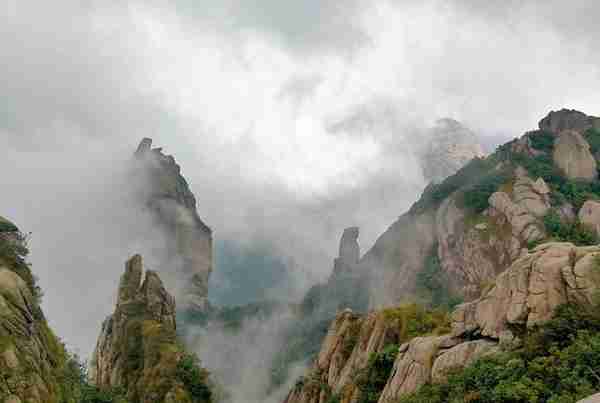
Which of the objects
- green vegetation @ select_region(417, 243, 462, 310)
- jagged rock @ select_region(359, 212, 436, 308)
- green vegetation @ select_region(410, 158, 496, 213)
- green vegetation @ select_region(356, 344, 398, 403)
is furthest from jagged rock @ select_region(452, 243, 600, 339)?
green vegetation @ select_region(410, 158, 496, 213)

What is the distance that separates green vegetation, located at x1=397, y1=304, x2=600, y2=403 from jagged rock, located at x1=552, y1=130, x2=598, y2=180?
78.4 m

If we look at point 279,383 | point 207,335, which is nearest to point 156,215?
point 207,335

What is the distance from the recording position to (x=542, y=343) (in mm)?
23062

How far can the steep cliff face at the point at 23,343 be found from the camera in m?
25.6

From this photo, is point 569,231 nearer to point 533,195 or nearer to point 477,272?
point 533,195

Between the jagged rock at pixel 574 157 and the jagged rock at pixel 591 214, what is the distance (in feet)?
44.2

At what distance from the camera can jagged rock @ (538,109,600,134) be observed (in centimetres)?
10603

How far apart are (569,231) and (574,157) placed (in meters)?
28.2

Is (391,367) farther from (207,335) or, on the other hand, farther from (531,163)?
→ (207,335)

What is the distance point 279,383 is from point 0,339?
98.6 meters

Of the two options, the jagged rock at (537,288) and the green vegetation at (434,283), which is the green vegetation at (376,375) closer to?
the jagged rock at (537,288)

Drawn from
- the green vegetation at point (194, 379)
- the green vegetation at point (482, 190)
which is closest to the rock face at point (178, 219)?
the green vegetation at point (482, 190)

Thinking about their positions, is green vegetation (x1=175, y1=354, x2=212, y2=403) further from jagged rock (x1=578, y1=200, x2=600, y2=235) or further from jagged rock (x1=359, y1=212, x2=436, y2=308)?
jagged rock (x1=359, y1=212, x2=436, y2=308)

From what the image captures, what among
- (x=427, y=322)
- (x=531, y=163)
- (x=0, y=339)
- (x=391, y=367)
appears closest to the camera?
(x=0, y=339)
